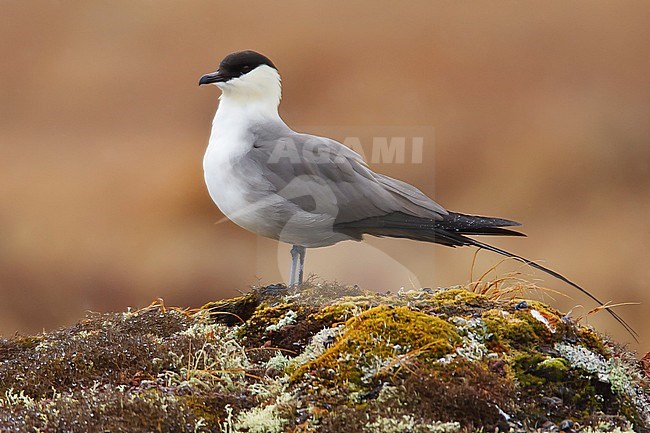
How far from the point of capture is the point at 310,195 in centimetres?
474

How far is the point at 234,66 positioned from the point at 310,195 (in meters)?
0.92

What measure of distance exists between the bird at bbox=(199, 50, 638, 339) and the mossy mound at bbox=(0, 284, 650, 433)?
20.2 inches

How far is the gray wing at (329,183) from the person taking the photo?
15.4ft

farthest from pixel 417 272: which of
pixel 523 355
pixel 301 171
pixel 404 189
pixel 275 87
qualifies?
pixel 523 355

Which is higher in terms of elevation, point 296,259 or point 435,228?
point 435,228

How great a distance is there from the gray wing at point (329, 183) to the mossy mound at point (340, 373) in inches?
22.5

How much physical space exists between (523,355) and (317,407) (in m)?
0.89

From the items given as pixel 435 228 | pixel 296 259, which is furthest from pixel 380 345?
pixel 296 259

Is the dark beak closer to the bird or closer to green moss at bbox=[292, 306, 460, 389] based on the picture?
the bird

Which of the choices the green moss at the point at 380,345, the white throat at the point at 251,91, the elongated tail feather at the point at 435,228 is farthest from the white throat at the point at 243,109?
the green moss at the point at 380,345

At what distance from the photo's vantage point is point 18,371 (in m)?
3.89

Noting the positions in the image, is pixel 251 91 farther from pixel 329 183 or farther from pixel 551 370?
pixel 551 370

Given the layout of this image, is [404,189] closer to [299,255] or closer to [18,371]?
[299,255]

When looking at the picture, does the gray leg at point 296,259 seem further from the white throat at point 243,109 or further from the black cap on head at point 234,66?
the black cap on head at point 234,66
